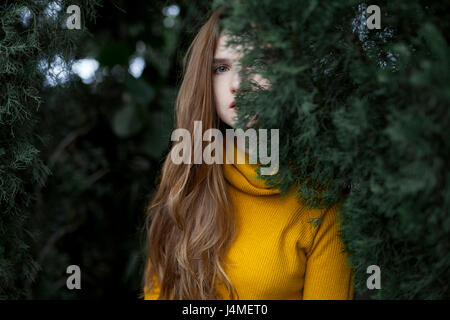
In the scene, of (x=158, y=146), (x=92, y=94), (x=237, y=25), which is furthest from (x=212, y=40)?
(x=92, y=94)

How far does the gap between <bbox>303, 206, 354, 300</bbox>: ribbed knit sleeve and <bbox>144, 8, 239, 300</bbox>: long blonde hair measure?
0.81 feet

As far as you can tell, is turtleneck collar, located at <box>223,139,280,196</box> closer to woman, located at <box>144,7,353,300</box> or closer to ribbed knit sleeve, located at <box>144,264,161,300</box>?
woman, located at <box>144,7,353,300</box>

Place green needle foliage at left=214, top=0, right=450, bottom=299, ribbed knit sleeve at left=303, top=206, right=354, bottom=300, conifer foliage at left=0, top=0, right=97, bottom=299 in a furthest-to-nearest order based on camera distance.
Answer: conifer foliage at left=0, top=0, right=97, bottom=299, ribbed knit sleeve at left=303, top=206, right=354, bottom=300, green needle foliage at left=214, top=0, right=450, bottom=299

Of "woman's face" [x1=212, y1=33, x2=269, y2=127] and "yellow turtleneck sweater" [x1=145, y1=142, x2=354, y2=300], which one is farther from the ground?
"woman's face" [x1=212, y1=33, x2=269, y2=127]

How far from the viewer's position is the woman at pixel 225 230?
120 cm

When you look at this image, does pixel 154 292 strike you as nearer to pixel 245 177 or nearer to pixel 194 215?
pixel 194 215

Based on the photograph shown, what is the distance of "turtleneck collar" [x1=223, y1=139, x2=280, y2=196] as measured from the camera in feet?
4.12

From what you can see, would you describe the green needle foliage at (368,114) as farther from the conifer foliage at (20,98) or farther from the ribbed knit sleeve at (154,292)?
the conifer foliage at (20,98)

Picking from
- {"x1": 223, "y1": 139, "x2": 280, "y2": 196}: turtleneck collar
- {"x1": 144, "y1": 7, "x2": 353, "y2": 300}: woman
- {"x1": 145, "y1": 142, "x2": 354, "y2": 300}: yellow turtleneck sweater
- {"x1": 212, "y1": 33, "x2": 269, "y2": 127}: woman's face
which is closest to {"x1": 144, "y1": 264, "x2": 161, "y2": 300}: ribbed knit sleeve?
{"x1": 144, "y1": 7, "x2": 353, "y2": 300}: woman

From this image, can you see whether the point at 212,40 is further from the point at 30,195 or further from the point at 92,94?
the point at 92,94

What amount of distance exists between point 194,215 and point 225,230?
0.13m

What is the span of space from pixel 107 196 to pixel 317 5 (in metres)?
2.39

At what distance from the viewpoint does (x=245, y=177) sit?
4.26 feet

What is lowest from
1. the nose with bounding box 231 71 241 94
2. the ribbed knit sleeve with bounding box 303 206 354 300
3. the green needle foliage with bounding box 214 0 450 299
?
the ribbed knit sleeve with bounding box 303 206 354 300
